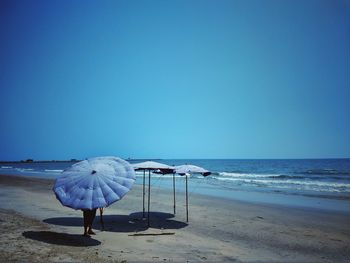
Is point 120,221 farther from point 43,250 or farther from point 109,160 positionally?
point 43,250

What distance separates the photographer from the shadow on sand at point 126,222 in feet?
35.9

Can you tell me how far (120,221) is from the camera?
12180 mm

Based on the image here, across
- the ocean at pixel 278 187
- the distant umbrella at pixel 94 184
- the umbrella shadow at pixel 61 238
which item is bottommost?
the ocean at pixel 278 187

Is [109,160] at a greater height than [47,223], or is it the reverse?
[109,160]

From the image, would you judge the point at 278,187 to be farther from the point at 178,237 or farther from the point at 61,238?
the point at 61,238

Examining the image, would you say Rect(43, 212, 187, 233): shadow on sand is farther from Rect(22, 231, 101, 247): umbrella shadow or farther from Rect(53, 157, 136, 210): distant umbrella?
Rect(53, 157, 136, 210): distant umbrella

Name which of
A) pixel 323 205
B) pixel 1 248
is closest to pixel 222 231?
pixel 1 248

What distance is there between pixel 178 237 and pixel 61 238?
3674 mm

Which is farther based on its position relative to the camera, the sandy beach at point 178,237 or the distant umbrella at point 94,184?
the distant umbrella at point 94,184

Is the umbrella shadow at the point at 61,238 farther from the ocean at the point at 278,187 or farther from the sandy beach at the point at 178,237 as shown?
the ocean at the point at 278,187

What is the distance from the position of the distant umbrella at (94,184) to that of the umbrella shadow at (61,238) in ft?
4.24

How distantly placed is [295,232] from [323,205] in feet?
26.9

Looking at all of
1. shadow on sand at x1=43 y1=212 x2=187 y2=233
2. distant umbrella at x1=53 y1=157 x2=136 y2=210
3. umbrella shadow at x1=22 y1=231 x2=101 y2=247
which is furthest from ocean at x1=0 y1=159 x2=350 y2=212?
umbrella shadow at x1=22 y1=231 x2=101 y2=247

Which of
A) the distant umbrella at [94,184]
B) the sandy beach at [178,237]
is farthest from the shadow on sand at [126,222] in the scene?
the distant umbrella at [94,184]
